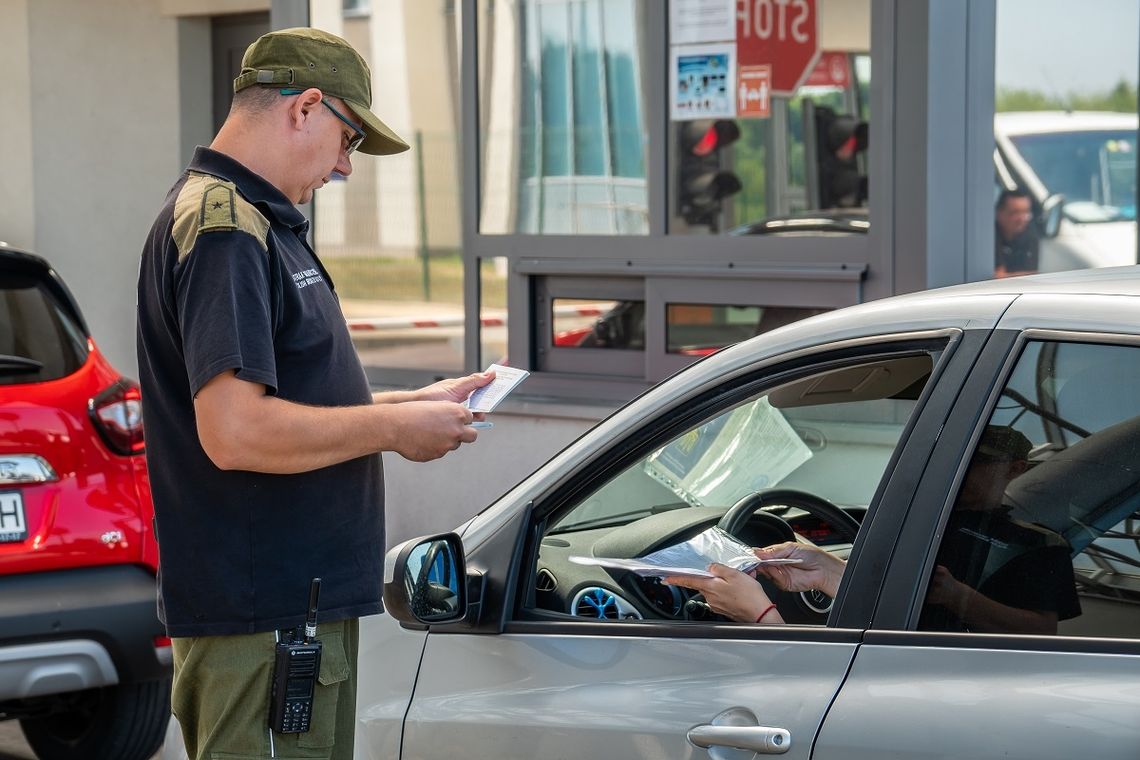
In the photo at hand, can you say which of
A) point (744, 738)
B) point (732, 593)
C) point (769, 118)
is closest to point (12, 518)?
point (732, 593)

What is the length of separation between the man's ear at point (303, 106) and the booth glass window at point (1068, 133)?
7112 mm

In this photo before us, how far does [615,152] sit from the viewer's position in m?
6.55

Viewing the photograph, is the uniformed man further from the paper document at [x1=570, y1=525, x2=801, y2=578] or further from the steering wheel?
the steering wheel

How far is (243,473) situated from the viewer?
2430mm

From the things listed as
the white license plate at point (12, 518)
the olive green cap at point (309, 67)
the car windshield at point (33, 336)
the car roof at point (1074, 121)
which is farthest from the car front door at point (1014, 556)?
the car roof at point (1074, 121)

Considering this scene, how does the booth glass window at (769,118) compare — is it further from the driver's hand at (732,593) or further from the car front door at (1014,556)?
the car front door at (1014,556)

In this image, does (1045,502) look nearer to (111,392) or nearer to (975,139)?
(111,392)

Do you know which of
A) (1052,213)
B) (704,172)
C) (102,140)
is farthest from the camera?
(1052,213)

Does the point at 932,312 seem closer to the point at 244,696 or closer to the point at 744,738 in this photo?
the point at 744,738

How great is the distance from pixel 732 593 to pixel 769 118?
3915mm

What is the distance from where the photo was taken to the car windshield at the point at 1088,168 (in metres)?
9.87

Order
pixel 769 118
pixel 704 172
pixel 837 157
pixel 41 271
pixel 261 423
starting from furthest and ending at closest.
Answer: pixel 704 172 < pixel 769 118 < pixel 837 157 < pixel 41 271 < pixel 261 423

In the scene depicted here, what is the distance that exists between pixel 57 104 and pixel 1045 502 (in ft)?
24.8

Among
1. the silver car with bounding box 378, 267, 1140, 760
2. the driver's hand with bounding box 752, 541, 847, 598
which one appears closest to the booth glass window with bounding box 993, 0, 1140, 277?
the driver's hand with bounding box 752, 541, 847, 598
